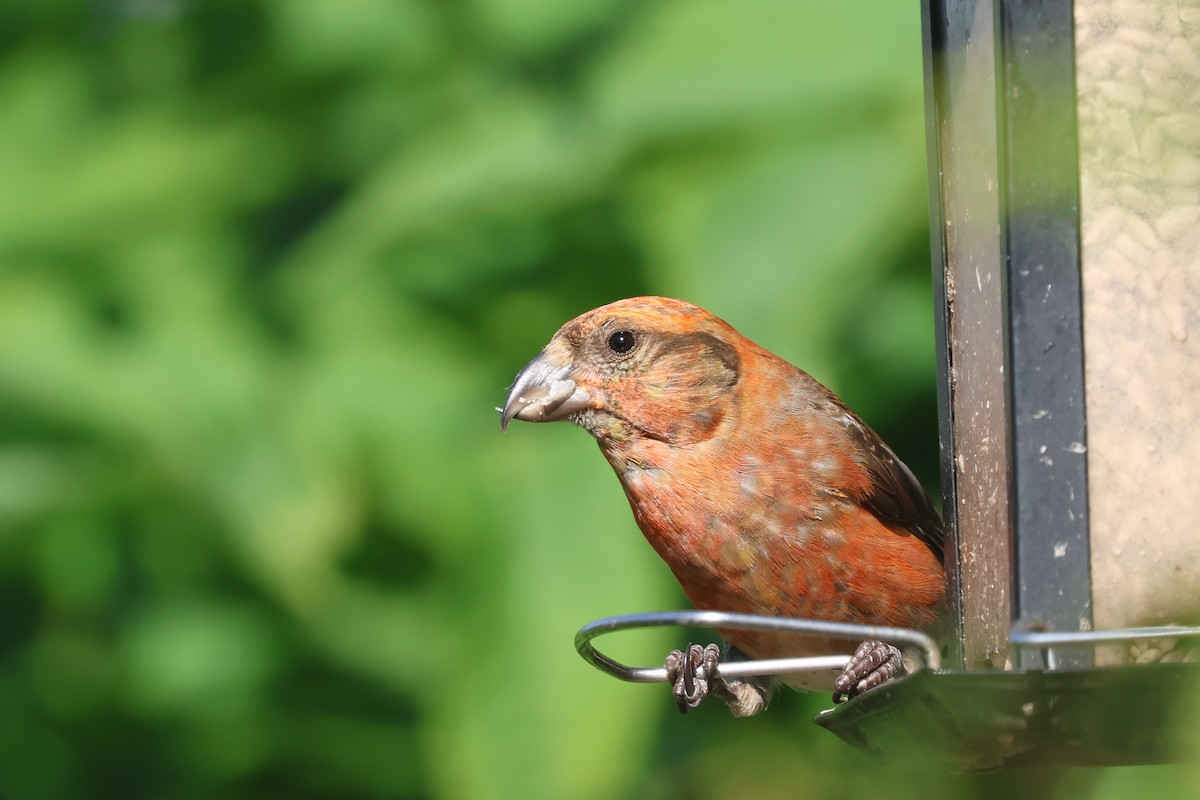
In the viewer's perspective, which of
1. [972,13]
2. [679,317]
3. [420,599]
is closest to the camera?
[972,13]

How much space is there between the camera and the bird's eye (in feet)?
12.0

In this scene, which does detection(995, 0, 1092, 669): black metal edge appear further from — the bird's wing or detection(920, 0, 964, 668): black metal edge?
the bird's wing

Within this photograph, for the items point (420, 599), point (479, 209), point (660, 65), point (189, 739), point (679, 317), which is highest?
point (660, 65)

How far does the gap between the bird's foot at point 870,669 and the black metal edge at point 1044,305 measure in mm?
315

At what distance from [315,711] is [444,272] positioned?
1.27 meters

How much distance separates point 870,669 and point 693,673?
0.39m

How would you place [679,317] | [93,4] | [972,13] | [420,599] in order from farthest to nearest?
[93,4] → [420,599] → [679,317] → [972,13]

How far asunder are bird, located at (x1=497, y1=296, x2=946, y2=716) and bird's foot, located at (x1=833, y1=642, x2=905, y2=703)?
81mm

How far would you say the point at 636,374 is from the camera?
3.63 meters

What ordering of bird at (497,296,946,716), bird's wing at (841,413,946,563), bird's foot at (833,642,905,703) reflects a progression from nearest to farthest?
bird's foot at (833,642,905,703) < bird at (497,296,946,716) < bird's wing at (841,413,946,563)

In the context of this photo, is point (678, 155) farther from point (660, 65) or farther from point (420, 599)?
point (420, 599)

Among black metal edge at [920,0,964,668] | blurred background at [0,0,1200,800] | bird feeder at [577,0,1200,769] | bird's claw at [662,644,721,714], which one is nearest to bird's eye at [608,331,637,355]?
blurred background at [0,0,1200,800]

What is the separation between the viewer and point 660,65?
402 cm

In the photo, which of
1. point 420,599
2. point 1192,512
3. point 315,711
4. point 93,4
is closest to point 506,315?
point 420,599
